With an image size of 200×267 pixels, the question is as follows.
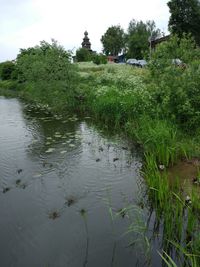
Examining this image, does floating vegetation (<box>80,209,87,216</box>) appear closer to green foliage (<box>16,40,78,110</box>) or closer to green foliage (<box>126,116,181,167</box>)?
green foliage (<box>126,116,181,167</box>)

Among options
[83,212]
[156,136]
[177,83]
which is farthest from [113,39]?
[83,212]

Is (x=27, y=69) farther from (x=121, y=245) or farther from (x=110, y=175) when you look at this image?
(x=121, y=245)

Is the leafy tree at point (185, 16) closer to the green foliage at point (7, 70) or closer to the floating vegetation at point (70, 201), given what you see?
the green foliage at point (7, 70)

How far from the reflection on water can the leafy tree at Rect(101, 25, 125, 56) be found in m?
63.0

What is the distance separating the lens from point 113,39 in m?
68.6

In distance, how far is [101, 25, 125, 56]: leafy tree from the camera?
69.1 m

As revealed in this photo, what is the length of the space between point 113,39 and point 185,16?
2815 centimetres

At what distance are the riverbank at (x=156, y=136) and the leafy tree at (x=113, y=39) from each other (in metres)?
55.6

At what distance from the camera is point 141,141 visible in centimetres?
804

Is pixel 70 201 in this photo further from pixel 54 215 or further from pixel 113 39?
pixel 113 39

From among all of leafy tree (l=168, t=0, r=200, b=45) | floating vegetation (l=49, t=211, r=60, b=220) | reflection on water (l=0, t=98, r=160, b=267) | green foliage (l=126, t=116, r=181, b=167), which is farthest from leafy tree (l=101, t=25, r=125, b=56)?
floating vegetation (l=49, t=211, r=60, b=220)

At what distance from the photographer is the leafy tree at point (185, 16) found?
41.9m

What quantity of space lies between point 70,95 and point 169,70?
8038 mm

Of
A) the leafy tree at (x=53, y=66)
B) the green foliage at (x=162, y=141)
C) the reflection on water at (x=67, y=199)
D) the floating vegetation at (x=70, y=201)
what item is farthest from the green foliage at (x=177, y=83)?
the leafy tree at (x=53, y=66)
